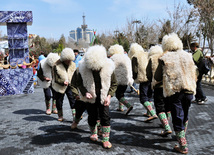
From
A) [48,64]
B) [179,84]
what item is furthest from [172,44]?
[48,64]

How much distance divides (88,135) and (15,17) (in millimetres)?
8287

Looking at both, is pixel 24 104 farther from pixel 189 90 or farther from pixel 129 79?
pixel 189 90

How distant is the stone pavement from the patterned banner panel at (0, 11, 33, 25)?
5.65 meters

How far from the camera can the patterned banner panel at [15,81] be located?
29.8 feet

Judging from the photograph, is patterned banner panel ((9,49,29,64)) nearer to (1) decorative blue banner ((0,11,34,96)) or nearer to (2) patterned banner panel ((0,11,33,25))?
(1) decorative blue banner ((0,11,34,96))

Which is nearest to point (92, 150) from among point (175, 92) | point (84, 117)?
point (175, 92)

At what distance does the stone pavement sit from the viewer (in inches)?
140

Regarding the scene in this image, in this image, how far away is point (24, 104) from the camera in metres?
7.50

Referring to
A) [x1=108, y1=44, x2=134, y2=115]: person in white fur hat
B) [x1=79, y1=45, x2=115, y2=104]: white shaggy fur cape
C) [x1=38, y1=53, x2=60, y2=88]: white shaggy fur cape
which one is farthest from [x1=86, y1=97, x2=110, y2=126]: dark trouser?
[x1=38, y1=53, x2=60, y2=88]: white shaggy fur cape

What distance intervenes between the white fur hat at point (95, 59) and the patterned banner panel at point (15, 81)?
675cm

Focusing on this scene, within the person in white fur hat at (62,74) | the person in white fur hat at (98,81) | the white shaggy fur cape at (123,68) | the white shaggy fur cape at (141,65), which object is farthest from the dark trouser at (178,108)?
the person in white fur hat at (62,74)

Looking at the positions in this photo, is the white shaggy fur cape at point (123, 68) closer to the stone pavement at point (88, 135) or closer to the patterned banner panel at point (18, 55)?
the stone pavement at point (88, 135)

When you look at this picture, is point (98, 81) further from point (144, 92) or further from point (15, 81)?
point (15, 81)

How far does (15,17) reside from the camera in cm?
1029
